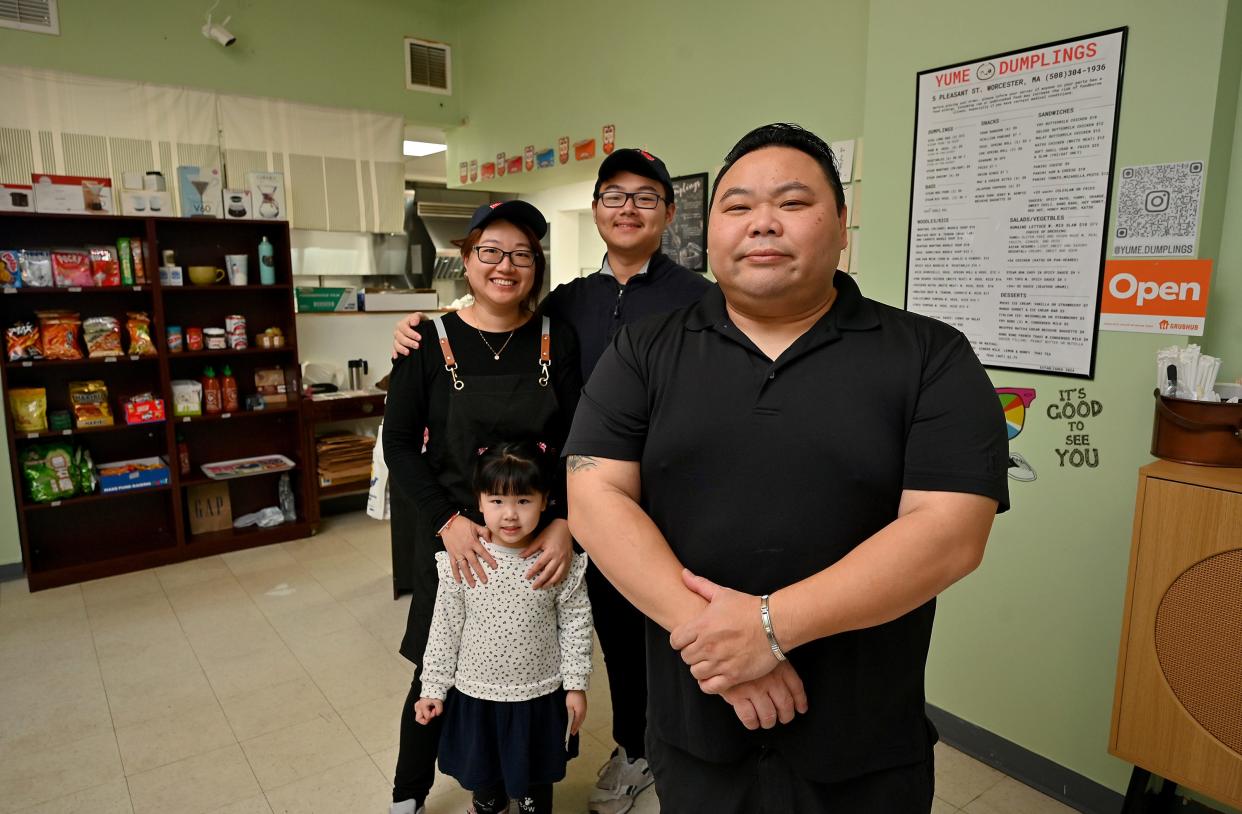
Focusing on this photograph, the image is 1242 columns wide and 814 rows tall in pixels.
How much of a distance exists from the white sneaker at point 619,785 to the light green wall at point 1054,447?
1084 mm

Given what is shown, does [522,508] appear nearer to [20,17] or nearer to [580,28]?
[580,28]

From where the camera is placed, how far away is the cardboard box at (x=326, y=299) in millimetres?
4793

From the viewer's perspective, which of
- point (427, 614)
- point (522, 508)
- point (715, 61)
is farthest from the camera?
point (715, 61)

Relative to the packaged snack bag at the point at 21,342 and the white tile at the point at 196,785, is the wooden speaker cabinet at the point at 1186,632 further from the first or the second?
the packaged snack bag at the point at 21,342

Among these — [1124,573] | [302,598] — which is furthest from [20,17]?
[1124,573]

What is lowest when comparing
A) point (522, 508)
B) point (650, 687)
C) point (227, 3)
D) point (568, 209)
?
point (650, 687)

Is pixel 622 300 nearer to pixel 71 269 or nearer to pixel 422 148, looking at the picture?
pixel 71 269

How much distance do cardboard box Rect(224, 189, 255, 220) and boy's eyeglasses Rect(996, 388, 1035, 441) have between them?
13.2 feet

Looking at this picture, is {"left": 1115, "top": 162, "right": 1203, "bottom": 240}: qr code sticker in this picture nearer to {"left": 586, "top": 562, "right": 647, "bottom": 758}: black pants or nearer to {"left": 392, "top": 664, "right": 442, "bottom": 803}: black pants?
{"left": 586, "top": 562, "right": 647, "bottom": 758}: black pants

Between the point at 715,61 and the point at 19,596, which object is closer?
the point at 715,61

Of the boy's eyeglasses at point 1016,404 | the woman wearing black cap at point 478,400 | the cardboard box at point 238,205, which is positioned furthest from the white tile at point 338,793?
the cardboard box at point 238,205

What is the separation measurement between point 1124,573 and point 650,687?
1.53m

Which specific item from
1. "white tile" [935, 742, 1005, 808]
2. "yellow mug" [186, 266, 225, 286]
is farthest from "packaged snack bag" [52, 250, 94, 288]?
"white tile" [935, 742, 1005, 808]

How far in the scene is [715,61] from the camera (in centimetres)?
332
